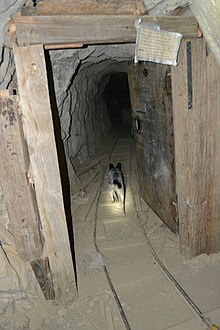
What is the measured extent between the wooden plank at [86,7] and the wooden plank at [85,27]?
0.09 metres

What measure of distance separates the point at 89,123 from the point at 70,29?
6.61 meters

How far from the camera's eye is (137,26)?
2.48 metres

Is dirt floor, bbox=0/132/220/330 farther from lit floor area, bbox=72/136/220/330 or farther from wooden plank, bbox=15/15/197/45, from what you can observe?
wooden plank, bbox=15/15/197/45

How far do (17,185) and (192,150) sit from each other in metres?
2.00

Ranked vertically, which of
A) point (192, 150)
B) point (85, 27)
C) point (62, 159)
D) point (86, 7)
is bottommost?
point (62, 159)

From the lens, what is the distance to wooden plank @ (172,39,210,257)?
2.84m

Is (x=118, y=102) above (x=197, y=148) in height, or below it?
above

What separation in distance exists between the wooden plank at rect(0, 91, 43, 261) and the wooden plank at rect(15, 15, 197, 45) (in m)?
0.59

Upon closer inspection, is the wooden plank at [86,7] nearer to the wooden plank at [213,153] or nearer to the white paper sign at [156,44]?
the white paper sign at [156,44]

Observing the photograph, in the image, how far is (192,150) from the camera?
3.10 meters

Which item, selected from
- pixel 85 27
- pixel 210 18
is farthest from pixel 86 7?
pixel 210 18

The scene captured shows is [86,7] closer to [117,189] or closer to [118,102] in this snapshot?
[117,189]

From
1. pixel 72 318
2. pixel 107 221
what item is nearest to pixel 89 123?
pixel 107 221

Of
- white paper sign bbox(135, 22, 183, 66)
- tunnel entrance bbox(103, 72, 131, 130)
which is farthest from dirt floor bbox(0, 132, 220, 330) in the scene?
tunnel entrance bbox(103, 72, 131, 130)
